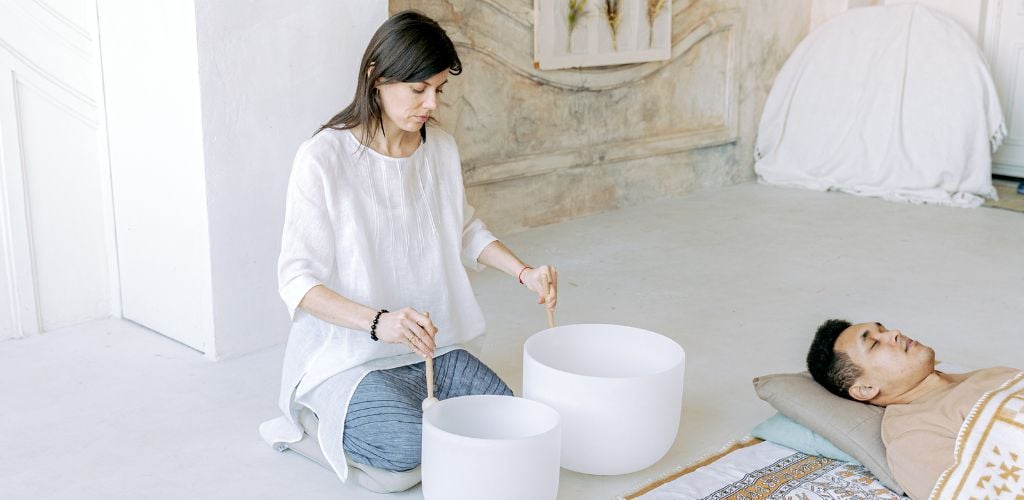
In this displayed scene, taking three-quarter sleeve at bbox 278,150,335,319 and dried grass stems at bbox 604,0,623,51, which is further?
dried grass stems at bbox 604,0,623,51

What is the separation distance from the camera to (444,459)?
5.84ft

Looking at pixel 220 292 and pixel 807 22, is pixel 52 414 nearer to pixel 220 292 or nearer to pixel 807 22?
pixel 220 292

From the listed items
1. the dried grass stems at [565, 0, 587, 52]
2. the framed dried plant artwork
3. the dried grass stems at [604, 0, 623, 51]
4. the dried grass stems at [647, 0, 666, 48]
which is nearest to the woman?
the framed dried plant artwork

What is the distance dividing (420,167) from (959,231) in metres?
3.06

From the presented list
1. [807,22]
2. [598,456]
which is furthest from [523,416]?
[807,22]

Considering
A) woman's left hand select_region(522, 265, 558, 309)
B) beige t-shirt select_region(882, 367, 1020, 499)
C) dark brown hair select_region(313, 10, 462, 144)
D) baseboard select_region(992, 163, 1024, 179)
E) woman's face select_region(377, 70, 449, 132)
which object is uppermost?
dark brown hair select_region(313, 10, 462, 144)

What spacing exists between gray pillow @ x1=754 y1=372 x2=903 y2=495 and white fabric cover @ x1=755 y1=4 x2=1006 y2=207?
3.08m

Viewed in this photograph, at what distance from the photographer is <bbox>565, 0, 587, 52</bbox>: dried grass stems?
445cm

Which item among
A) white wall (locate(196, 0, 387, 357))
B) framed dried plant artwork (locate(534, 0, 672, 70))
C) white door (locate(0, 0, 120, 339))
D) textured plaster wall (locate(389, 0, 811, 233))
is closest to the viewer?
white wall (locate(196, 0, 387, 357))

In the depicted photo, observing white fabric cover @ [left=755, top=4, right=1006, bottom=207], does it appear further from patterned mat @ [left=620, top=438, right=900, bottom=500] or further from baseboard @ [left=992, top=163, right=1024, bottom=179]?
patterned mat @ [left=620, top=438, right=900, bottom=500]

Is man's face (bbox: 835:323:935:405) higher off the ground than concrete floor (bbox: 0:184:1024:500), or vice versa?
man's face (bbox: 835:323:935:405)

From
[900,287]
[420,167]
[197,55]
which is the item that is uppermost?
[197,55]

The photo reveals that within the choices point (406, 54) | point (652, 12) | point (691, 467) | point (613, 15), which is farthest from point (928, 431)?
point (652, 12)

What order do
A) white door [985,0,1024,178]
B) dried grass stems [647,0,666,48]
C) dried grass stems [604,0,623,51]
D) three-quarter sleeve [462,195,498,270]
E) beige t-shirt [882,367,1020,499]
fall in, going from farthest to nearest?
white door [985,0,1024,178]
dried grass stems [647,0,666,48]
dried grass stems [604,0,623,51]
three-quarter sleeve [462,195,498,270]
beige t-shirt [882,367,1020,499]
